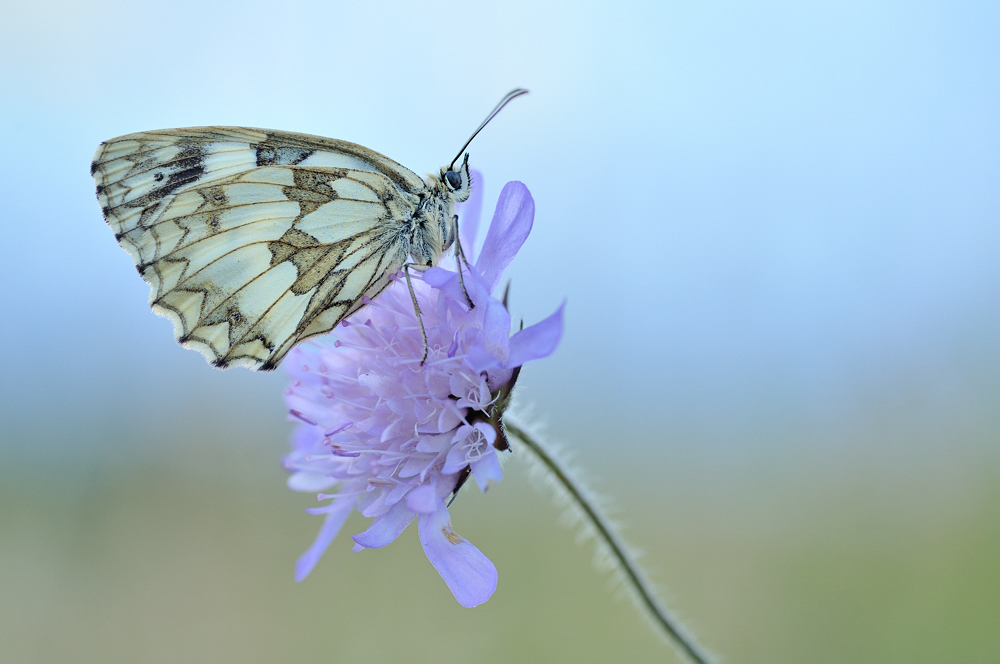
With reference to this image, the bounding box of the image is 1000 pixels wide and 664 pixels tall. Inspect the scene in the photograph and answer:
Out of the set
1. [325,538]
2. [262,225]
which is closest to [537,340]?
[262,225]

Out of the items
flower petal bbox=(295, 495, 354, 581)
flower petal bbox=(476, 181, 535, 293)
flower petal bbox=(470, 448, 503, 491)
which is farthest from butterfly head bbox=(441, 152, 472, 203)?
flower petal bbox=(295, 495, 354, 581)

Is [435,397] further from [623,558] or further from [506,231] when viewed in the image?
[623,558]

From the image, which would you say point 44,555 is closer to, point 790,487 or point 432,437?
point 432,437

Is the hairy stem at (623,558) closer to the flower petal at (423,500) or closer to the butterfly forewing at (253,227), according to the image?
the flower petal at (423,500)

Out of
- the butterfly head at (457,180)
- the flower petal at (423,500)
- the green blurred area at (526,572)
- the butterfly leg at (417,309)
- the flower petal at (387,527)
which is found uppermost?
the butterfly head at (457,180)

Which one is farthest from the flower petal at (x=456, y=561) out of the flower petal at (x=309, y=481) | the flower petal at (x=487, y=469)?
the flower petal at (x=309, y=481)

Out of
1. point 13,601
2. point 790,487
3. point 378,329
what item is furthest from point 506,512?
point 378,329
